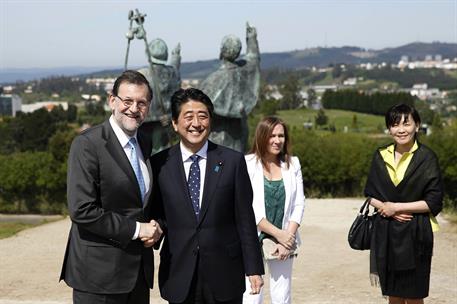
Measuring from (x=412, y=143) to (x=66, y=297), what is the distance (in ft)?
14.4

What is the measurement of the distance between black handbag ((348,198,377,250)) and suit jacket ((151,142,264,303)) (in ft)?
3.83

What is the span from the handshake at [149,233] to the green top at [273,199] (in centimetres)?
141

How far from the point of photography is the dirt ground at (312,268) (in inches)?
291

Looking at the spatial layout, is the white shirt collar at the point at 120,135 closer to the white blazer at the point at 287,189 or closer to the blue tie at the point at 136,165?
the blue tie at the point at 136,165

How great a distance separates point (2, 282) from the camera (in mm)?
8266

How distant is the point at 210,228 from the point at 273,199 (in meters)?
1.24

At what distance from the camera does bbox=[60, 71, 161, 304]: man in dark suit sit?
3297mm

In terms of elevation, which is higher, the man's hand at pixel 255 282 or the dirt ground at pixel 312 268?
the man's hand at pixel 255 282

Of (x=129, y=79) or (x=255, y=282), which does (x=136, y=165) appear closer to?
(x=129, y=79)

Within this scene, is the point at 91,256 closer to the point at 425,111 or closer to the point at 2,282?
the point at 2,282

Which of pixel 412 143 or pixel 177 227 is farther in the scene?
pixel 412 143

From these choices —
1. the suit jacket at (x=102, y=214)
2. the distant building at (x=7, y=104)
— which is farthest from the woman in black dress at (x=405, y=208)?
the distant building at (x=7, y=104)

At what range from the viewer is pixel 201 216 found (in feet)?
11.7

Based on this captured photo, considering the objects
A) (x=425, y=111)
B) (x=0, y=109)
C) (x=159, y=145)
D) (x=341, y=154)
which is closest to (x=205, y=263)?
(x=159, y=145)
